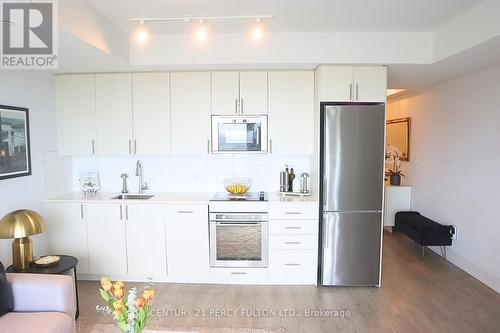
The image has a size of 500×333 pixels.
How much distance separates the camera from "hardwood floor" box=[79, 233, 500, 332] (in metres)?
2.70

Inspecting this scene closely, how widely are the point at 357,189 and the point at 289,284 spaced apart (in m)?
1.26

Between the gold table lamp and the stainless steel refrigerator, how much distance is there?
2.62 meters

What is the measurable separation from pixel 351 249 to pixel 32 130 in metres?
3.55

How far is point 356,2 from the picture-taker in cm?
248

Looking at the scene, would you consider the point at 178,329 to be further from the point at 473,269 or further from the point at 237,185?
the point at 473,269

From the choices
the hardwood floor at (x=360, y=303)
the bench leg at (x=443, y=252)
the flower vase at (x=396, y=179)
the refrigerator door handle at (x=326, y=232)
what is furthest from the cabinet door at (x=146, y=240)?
the flower vase at (x=396, y=179)

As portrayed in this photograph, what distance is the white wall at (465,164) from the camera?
3402 millimetres

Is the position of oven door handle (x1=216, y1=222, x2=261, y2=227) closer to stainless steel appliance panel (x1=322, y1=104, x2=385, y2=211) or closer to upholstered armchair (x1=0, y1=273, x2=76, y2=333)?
stainless steel appliance panel (x1=322, y1=104, x2=385, y2=211)

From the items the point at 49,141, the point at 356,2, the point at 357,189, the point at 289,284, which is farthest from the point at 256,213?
the point at 49,141

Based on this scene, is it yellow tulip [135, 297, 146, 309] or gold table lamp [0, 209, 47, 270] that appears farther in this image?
gold table lamp [0, 209, 47, 270]

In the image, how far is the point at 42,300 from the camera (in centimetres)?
213

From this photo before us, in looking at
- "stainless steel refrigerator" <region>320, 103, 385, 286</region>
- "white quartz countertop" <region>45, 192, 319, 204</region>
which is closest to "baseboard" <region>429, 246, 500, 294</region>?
"stainless steel refrigerator" <region>320, 103, 385, 286</region>

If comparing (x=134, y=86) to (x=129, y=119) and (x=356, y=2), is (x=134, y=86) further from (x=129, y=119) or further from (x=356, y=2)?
(x=356, y=2)

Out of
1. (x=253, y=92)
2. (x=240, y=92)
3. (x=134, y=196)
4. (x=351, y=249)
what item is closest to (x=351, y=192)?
(x=351, y=249)
